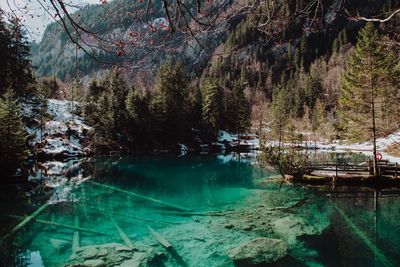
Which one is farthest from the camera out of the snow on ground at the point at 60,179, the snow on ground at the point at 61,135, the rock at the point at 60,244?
the snow on ground at the point at 61,135

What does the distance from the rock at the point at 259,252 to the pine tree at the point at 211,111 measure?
51.0 m

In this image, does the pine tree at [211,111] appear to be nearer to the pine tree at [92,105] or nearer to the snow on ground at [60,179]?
the pine tree at [92,105]

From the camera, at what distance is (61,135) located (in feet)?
167

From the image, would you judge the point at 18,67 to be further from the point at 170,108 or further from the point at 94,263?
the point at 94,263

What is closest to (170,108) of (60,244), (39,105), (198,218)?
(39,105)

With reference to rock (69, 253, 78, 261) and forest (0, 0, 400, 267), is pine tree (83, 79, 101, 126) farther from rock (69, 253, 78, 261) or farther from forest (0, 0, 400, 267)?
rock (69, 253, 78, 261)

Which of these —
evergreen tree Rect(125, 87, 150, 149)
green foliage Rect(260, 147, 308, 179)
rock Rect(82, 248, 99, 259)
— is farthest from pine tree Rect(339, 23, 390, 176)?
evergreen tree Rect(125, 87, 150, 149)

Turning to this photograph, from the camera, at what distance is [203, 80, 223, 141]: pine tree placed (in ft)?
208

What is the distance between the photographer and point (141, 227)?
14531 mm

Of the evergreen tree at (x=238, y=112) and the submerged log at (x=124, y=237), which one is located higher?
the evergreen tree at (x=238, y=112)

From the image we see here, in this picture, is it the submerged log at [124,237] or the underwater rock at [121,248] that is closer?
the underwater rock at [121,248]

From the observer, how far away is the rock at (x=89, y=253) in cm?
1102

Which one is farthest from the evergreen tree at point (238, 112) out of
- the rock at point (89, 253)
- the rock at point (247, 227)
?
the rock at point (89, 253)

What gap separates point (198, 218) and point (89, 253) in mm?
6044
